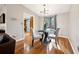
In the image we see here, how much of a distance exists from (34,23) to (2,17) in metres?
0.64

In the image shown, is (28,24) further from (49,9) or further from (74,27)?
(74,27)

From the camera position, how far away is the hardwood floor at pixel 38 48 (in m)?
1.66

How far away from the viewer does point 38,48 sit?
178cm

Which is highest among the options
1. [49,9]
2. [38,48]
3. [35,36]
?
[49,9]

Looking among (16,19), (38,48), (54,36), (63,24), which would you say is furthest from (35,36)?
(63,24)

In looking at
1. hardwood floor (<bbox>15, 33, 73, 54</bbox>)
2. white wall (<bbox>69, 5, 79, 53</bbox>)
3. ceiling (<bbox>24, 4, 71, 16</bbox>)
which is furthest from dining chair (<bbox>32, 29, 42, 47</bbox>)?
white wall (<bbox>69, 5, 79, 53</bbox>)

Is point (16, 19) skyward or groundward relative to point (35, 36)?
skyward

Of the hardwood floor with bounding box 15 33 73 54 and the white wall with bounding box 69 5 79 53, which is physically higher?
the white wall with bounding box 69 5 79 53

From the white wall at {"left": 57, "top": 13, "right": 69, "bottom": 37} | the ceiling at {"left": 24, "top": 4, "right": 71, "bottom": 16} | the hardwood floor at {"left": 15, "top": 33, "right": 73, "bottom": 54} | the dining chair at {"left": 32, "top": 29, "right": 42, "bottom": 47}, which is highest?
the ceiling at {"left": 24, "top": 4, "right": 71, "bottom": 16}

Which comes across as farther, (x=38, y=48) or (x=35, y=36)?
(x=35, y=36)

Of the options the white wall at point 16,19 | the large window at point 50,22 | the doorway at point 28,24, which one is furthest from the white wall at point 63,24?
the doorway at point 28,24

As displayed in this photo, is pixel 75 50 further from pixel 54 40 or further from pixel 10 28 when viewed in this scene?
pixel 10 28

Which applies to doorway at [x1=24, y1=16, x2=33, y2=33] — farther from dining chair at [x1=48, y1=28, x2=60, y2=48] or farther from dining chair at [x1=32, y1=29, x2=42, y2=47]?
dining chair at [x1=48, y1=28, x2=60, y2=48]

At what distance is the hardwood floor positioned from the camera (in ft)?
5.44
